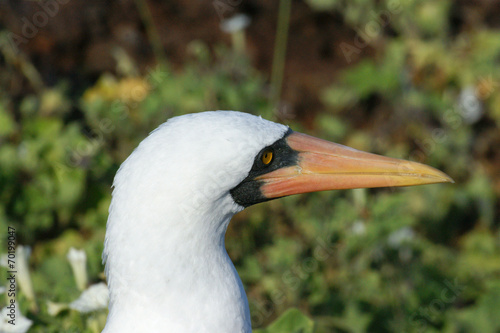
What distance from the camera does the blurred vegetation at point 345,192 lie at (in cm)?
310

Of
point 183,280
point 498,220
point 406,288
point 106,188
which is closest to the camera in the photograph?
point 183,280

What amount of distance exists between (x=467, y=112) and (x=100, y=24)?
3.14 metres

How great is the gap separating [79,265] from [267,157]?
954mm

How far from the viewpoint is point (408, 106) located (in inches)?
175

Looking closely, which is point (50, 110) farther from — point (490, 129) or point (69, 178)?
point (490, 129)

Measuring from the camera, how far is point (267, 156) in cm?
189

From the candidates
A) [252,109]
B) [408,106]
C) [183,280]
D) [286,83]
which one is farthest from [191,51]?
[183,280]

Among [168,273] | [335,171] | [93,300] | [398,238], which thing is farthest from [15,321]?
[398,238]

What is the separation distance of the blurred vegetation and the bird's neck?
0.56 m

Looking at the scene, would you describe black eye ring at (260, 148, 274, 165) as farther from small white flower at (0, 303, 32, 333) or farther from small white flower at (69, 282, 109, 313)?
small white flower at (0, 303, 32, 333)

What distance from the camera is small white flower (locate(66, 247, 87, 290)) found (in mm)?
2344

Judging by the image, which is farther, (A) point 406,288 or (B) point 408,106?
(B) point 408,106

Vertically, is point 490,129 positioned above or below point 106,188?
below

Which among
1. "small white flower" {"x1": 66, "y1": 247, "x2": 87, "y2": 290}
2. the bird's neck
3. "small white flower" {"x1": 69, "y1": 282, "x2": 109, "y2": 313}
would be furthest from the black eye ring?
"small white flower" {"x1": 66, "y1": 247, "x2": 87, "y2": 290}
